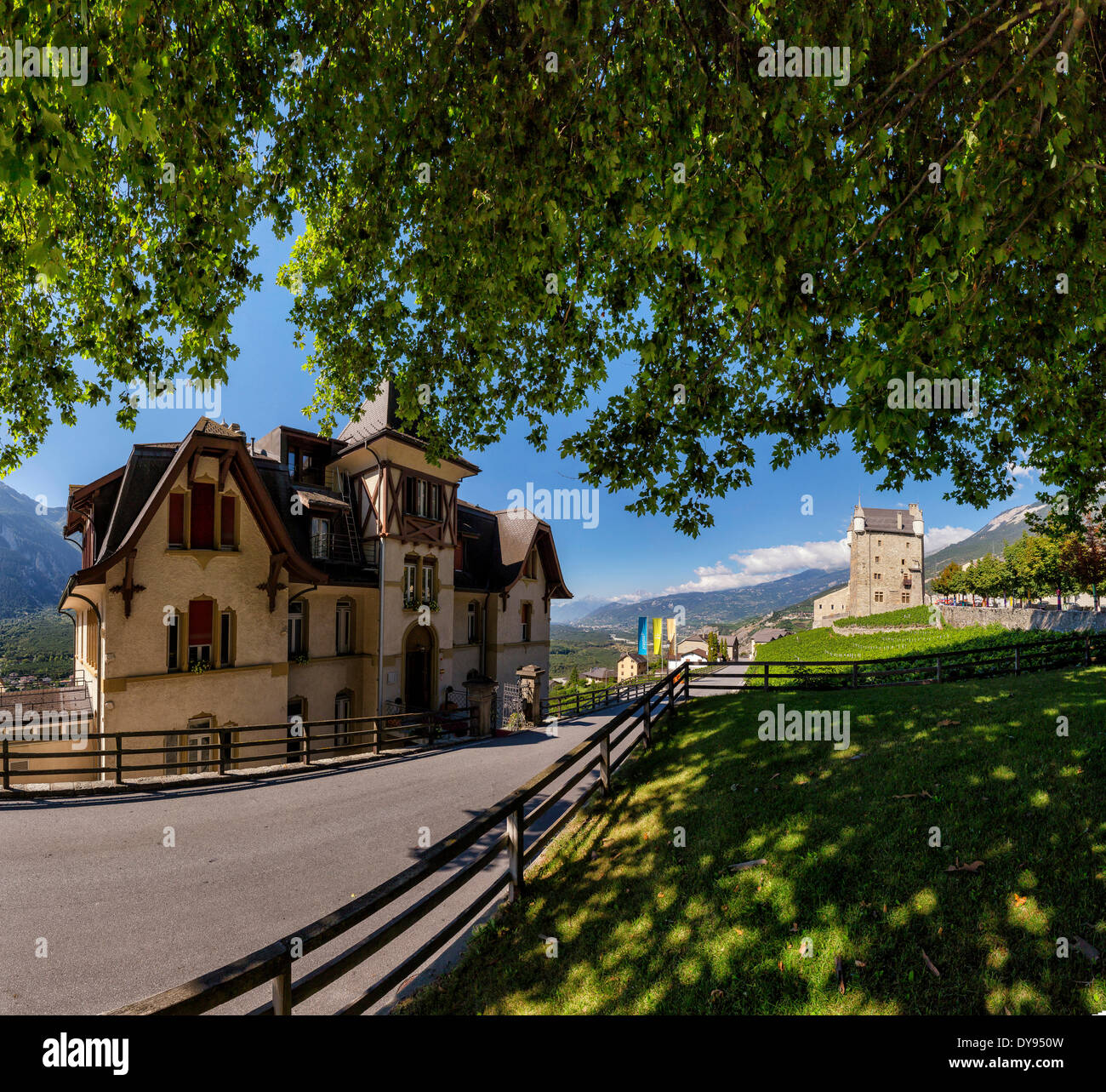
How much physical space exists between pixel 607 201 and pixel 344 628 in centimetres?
1691

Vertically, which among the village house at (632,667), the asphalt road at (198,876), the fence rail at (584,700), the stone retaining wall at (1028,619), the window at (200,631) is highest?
the window at (200,631)

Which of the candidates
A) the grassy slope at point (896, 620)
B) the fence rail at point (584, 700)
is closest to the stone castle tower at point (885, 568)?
the grassy slope at point (896, 620)

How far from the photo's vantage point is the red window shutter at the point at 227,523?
1519cm

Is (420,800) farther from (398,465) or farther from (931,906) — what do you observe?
(398,465)

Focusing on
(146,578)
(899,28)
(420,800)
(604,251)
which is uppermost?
(899,28)

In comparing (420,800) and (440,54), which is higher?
(440,54)

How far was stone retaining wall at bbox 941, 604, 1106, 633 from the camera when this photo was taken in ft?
91.5

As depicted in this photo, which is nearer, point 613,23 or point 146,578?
point 613,23

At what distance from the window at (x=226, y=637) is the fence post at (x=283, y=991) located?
571 inches

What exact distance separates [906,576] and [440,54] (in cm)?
8950

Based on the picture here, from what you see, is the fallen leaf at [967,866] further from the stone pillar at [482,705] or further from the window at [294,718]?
the window at [294,718]

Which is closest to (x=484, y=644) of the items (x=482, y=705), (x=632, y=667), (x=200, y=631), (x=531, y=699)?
(x=531, y=699)
